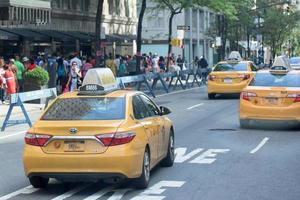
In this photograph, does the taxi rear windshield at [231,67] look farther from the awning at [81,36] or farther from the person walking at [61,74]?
the awning at [81,36]

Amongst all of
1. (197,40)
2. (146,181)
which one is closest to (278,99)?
(146,181)

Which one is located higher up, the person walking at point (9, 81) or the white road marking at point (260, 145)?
the person walking at point (9, 81)

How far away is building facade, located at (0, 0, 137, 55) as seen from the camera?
104 ft

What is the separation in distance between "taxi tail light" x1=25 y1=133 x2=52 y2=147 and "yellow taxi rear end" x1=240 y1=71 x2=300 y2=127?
333 inches

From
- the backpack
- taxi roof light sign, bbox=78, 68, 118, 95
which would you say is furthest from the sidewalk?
taxi roof light sign, bbox=78, 68, 118, 95

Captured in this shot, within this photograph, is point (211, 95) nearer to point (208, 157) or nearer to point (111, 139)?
point (208, 157)

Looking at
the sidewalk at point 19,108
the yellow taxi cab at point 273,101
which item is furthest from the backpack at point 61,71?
the yellow taxi cab at point 273,101

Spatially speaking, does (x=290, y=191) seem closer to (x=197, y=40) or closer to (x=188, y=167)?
(x=188, y=167)

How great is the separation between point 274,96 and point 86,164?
27.9ft

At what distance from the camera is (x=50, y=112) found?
9414 mm

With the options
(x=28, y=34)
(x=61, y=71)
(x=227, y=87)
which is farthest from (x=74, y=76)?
(x=28, y=34)

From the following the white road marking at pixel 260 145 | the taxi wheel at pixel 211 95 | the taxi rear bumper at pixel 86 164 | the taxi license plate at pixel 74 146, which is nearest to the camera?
the taxi rear bumper at pixel 86 164

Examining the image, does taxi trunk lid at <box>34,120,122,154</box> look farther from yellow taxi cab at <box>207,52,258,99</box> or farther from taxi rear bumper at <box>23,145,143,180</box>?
yellow taxi cab at <box>207,52,258,99</box>

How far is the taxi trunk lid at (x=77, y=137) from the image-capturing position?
28.6 feet
